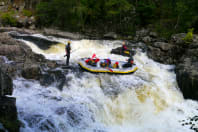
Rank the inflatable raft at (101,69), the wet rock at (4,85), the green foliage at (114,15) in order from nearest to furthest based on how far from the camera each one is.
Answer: the wet rock at (4,85) < the inflatable raft at (101,69) < the green foliage at (114,15)

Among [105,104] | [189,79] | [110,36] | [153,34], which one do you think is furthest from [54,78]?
[153,34]

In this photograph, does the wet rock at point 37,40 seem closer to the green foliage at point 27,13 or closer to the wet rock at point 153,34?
the green foliage at point 27,13

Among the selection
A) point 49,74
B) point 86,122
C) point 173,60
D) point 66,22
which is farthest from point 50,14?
point 86,122

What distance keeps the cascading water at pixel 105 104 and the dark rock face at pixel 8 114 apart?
0.96 m

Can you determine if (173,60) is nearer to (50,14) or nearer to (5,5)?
(50,14)

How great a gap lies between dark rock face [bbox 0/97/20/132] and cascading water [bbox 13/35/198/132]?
96 centimetres

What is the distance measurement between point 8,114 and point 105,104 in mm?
4330

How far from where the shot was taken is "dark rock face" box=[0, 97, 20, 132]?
13.1ft

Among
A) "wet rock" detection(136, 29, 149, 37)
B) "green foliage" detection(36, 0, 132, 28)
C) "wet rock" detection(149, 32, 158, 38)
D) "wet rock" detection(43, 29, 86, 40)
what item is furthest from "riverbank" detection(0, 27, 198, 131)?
"green foliage" detection(36, 0, 132, 28)

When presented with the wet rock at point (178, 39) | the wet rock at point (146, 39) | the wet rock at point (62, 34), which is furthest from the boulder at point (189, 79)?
the wet rock at point (62, 34)

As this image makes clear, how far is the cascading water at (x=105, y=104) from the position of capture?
6.29 metres

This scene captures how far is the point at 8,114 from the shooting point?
4.21m

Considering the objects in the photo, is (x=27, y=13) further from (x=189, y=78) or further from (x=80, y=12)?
(x=189, y=78)

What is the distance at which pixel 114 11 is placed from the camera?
17828 millimetres
